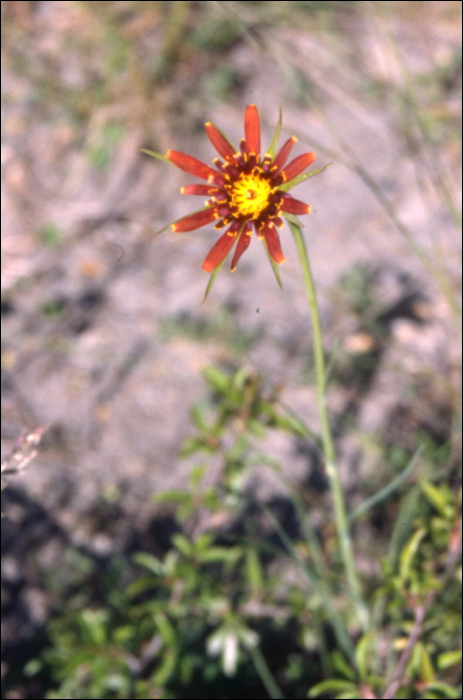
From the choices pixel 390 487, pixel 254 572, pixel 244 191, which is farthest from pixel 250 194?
pixel 254 572

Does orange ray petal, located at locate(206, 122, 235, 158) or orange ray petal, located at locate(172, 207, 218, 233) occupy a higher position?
orange ray petal, located at locate(206, 122, 235, 158)

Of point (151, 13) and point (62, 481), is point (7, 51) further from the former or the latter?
point (62, 481)

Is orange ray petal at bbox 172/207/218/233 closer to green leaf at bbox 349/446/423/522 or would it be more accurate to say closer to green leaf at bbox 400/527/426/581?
green leaf at bbox 349/446/423/522

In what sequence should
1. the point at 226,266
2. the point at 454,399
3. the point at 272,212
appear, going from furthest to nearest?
the point at 226,266 → the point at 454,399 → the point at 272,212

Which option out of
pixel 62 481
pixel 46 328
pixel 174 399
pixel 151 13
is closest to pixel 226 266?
pixel 174 399

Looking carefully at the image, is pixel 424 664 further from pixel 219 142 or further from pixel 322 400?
pixel 219 142

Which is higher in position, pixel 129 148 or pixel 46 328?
pixel 129 148

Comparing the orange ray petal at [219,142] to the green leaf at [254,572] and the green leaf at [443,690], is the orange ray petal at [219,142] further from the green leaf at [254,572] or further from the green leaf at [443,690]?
the green leaf at [443,690]

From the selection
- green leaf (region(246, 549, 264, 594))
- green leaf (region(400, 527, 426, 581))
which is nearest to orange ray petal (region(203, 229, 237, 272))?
green leaf (region(400, 527, 426, 581))
